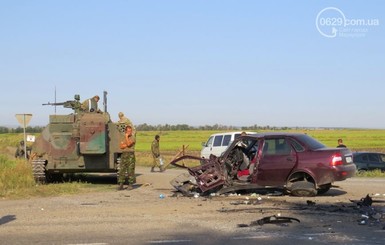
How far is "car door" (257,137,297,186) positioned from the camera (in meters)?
13.1

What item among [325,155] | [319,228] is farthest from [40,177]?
[319,228]

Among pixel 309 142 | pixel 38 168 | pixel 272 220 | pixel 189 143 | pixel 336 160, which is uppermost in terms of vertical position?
pixel 309 142

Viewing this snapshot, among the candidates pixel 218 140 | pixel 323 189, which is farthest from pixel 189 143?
pixel 323 189

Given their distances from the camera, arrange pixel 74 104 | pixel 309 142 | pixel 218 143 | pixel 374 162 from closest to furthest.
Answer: pixel 309 142
pixel 74 104
pixel 374 162
pixel 218 143

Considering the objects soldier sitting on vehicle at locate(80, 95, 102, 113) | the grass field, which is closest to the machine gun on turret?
soldier sitting on vehicle at locate(80, 95, 102, 113)

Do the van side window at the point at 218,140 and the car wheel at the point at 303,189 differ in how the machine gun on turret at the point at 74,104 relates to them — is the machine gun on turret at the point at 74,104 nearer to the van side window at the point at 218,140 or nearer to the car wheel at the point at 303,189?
the van side window at the point at 218,140

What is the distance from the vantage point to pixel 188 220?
32.1 ft

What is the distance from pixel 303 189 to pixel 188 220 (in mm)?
4017

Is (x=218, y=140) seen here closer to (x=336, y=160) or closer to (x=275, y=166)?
(x=275, y=166)

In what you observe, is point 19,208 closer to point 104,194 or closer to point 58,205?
point 58,205

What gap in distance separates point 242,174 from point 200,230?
5.02 m

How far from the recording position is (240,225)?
9047mm

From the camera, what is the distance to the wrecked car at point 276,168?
1287 centimetres

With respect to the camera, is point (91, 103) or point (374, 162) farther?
point (374, 162)
